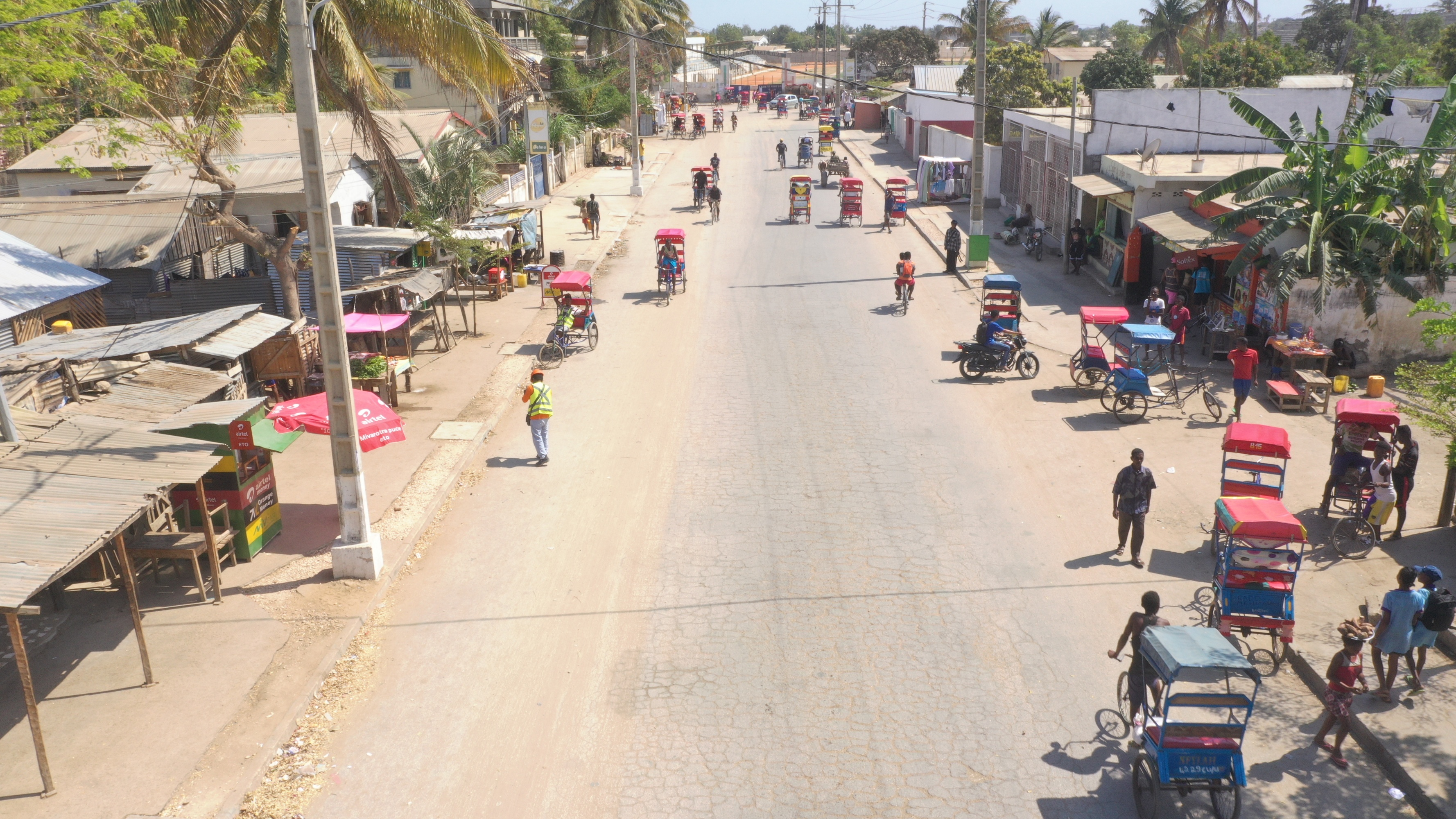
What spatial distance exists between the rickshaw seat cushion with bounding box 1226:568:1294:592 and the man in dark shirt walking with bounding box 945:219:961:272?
19365mm

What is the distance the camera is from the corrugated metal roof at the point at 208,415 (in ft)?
39.1

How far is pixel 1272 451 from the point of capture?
12.6 metres

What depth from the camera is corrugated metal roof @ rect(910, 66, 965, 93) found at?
61.5 metres

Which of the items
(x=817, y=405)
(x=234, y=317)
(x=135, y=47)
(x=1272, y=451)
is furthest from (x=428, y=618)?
(x=135, y=47)

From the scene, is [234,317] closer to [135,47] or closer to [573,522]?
[135,47]

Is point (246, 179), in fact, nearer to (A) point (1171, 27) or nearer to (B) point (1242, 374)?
(B) point (1242, 374)

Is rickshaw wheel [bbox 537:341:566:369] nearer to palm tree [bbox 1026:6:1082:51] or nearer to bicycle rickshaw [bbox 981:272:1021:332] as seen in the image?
bicycle rickshaw [bbox 981:272:1021:332]

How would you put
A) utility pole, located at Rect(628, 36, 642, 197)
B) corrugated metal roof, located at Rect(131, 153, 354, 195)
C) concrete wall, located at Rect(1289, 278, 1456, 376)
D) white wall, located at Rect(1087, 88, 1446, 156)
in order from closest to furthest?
concrete wall, located at Rect(1289, 278, 1456, 376)
corrugated metal roof, located at Rect(131, 153, 354, 195)
white wall, located at Rect(1087, 88, 1446, 156)
utility pole, located at Rect(628, 36, 642, 197)

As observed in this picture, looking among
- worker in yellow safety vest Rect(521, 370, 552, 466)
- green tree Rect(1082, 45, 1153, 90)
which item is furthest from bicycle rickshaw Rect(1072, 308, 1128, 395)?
green tree Rect(1082, 45, 1153, 90)

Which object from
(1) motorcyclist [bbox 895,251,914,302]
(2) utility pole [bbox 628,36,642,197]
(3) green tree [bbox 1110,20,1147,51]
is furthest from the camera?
(3) green tree [bbox 1110,20,1147,51]

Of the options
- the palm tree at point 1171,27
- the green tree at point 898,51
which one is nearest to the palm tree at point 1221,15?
the palm tree at point 1171,27

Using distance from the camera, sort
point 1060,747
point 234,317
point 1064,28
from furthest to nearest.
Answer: point 1064,28 < point 234,317 < point 1060,747

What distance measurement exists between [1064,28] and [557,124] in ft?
114

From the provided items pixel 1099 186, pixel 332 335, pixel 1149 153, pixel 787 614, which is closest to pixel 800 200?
pixel 1099 186
